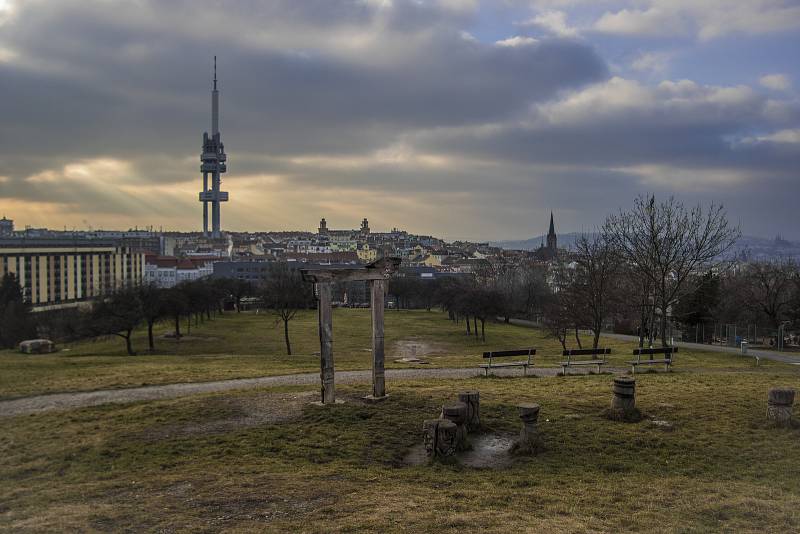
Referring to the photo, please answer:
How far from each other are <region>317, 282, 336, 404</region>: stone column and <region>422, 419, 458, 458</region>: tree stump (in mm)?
3790

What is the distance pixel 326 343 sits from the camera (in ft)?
45.7

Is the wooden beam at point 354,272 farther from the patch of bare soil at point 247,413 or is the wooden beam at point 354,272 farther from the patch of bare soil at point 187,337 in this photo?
the patch of bare soil at point 187,337

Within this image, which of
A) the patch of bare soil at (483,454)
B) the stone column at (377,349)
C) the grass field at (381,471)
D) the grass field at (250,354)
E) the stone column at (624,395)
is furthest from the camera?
the grass field at (250,354)

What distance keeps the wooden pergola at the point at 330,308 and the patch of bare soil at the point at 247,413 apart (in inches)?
37.1

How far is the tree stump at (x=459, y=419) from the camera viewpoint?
11.0 meters

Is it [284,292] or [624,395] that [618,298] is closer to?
[284,292]

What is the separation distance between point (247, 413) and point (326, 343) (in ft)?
7.26

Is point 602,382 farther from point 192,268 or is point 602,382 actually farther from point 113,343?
point 192,268

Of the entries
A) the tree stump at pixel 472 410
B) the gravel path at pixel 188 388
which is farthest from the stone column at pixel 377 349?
the gravel path at pixel 188 388

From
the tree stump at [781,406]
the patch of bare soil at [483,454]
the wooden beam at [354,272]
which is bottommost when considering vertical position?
→ the patch of bare soil at [483,454]

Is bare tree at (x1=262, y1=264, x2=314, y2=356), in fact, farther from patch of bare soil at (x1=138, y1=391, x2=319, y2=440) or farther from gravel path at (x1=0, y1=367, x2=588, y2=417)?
patch of bare soil at (x1=138, y1=391, x2=319, y2=440)

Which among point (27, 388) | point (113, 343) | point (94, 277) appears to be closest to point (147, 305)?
point (113, 343)

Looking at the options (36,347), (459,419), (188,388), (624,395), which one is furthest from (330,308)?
(36,347)

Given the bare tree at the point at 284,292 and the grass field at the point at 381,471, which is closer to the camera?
the grass field at the point at 381,471
